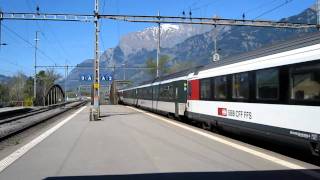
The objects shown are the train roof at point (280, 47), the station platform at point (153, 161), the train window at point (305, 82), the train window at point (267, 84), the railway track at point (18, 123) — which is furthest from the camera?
the railway track at point (18, 123)

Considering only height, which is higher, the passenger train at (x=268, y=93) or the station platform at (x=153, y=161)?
the passenger train at (x=268, y=93)

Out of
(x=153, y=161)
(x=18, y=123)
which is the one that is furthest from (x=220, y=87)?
(x=18, y=123)

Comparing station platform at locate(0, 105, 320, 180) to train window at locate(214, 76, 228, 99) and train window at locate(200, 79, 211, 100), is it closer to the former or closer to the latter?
train window at locate(214, 76, 228, 99)

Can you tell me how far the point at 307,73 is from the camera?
11078 mm

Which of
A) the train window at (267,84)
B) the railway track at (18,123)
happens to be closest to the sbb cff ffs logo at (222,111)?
the train window at (267,84)

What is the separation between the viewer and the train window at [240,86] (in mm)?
15195

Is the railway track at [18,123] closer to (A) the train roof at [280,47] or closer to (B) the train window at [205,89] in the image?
(B) the train window at [205,89]

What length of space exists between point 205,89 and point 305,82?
9.61 metres

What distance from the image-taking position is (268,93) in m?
13.3

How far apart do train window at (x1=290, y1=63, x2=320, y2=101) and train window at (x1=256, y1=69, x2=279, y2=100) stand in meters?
0.91

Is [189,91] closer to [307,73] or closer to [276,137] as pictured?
[276,137]

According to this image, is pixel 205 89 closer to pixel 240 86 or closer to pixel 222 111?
pixel 222 111

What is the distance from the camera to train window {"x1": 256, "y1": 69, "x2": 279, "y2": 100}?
1280cm

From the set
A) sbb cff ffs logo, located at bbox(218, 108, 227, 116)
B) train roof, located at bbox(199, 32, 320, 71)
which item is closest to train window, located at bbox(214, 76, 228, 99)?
sbb cff ffs logo, located at bbox(218, 108, 227, 116)
